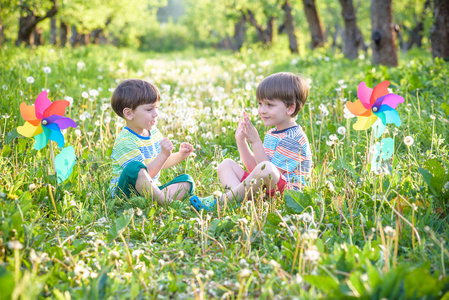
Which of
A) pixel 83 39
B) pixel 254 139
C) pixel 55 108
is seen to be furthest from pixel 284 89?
pixel 83 39

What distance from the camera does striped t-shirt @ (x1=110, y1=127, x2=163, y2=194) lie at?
10.3ft

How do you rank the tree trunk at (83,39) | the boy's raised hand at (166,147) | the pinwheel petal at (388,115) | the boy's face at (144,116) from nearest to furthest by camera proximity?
1. the pinwheel petal at (388,115)
2. the boy's raised hand at (166,147)
3. the boy's face at (144,116)
4. the tree trunk at (83,39)

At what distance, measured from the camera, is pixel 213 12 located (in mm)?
32375

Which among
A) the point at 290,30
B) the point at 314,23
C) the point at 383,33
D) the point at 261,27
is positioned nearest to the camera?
the point at 383,33

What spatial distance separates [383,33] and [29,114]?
8029mm

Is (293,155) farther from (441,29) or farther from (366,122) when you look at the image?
(441,29)

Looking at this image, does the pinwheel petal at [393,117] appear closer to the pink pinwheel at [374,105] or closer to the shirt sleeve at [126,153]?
the pink pinwheel at [374,105]

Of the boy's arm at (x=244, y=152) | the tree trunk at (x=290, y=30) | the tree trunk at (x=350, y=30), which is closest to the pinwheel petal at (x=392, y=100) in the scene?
the boy's arm at (x=244, y=152)

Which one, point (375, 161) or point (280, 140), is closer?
point (375, 161)

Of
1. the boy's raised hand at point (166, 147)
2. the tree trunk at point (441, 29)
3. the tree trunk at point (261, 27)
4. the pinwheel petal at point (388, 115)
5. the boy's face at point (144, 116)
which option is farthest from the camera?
the tree trunk at point (261, 27)

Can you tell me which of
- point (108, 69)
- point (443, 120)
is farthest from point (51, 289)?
point (108, 69)

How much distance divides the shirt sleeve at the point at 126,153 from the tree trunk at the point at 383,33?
7.30 meters

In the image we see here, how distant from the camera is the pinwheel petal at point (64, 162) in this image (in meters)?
2.81

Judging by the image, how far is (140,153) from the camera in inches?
124
